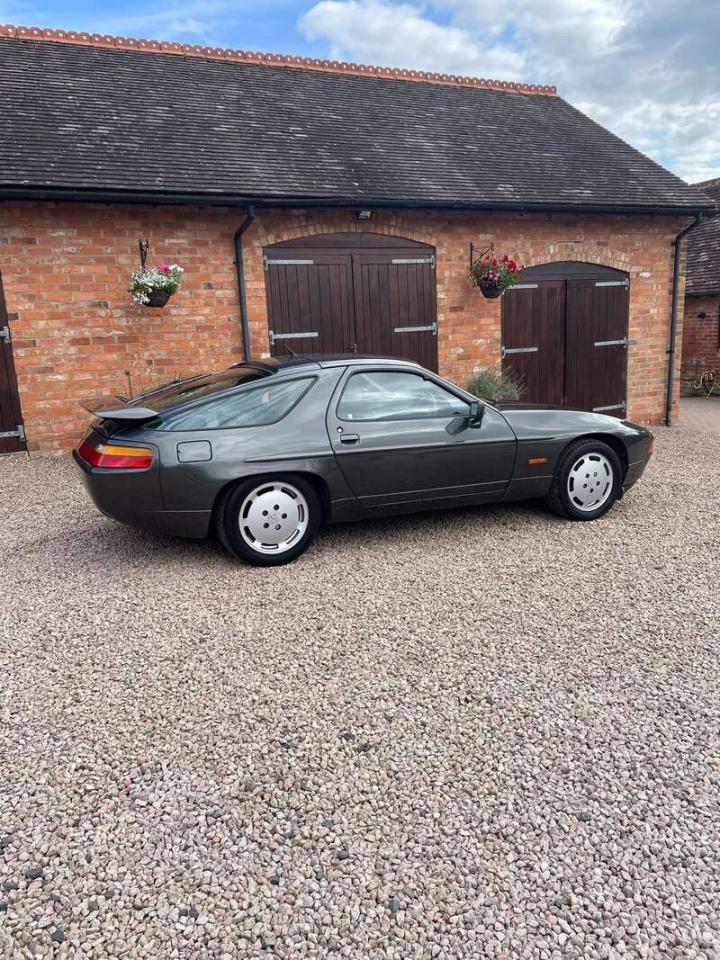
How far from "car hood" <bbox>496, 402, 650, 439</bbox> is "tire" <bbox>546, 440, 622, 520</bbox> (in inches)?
4.8

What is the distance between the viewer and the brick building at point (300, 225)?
798 centimetres

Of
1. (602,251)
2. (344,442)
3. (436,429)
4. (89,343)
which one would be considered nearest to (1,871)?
(344,442)

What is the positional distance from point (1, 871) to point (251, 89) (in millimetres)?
11342

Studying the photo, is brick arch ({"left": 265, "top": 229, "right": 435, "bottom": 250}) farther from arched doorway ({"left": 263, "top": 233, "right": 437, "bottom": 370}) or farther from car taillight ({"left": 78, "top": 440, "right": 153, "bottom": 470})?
car taillight ({"left": 78, "top": 440, "right": 153, "bottom": 470})

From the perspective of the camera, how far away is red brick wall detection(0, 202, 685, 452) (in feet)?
25.7

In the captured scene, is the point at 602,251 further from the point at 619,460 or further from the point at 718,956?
the point at 718,956

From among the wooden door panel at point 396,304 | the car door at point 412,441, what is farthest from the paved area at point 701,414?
the car door at point 412,441

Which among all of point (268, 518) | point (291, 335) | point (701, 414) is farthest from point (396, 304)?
point (701, 414)

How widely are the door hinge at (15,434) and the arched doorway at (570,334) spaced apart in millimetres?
6621

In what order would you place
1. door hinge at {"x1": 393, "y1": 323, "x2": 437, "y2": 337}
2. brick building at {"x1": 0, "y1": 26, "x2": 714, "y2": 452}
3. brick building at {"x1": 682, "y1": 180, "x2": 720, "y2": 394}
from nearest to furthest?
brick building at {"x1": 0, "y1": 26, "x2": 714, "y2": 452} → door hinge at {"x1": 393, "y1": 323, "x2": 437, "y2": 337} → brick building at {"x1": 682, "y1": 180, "x2": 720, "y2": 394}

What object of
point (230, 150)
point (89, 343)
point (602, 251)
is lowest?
point (89, 343)

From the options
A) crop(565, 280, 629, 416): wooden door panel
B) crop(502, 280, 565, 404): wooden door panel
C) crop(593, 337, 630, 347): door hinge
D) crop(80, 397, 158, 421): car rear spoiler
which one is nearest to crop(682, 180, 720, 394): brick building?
crop(593, 337, 630, 347): door hinge

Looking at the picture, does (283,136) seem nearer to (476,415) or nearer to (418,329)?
(418,329)

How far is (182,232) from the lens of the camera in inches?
328
